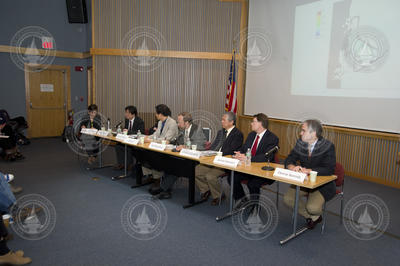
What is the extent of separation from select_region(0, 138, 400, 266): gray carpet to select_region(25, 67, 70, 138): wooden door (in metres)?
5.18

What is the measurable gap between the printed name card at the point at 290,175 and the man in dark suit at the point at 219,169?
105cm

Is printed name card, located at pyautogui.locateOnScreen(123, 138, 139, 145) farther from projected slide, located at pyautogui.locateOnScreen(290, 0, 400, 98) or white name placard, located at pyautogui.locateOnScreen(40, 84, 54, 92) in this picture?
white name placard, located at pyautogui.locateOnScreen(40, 84, 54, 92)

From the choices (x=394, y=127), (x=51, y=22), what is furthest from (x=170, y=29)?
(x=394, y=127)

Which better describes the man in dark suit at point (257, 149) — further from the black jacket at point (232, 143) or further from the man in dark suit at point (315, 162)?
the man in dark suit at point (315, 162)

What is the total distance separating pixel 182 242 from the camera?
9.61 feet

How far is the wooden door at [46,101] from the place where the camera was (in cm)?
870

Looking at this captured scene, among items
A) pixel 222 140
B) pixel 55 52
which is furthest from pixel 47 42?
pixel 222 140

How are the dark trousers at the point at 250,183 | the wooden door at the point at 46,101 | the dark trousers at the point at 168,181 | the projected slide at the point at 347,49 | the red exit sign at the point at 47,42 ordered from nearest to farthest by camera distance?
the dark trousers at the point at 250,183 < the dark trousers at the point at 168,181 < the projected slide at the point at 347,49 < the red exit sign at the point at 47,42 < the wooden door at the point at 46,101

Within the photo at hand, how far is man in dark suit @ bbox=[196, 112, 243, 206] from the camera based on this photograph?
3.91m

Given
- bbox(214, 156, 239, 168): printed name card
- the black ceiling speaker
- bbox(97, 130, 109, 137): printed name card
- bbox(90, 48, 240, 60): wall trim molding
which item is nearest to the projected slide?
bbox(90, 48, 240, 60): wall trim molding

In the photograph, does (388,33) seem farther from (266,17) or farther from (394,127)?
(266,17)

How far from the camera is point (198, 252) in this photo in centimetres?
275

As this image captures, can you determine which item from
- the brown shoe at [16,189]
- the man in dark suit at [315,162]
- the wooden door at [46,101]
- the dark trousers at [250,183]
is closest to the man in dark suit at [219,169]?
the dark trousers at [250,183]

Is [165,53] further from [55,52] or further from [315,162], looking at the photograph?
[315,162]
